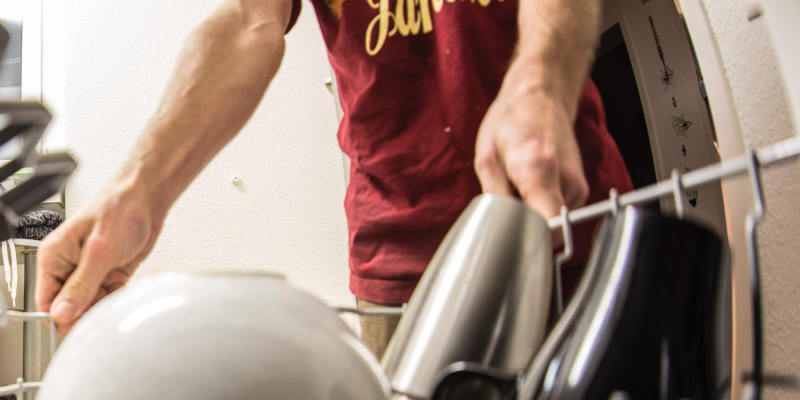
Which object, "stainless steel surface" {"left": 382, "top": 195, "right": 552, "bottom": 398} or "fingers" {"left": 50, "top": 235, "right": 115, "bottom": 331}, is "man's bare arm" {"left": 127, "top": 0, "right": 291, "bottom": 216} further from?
"stainless steel surface" {"left": 382, "top": 195, "right": 552, "bottom": 398}

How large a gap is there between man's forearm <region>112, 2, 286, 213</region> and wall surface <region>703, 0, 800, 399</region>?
45cm

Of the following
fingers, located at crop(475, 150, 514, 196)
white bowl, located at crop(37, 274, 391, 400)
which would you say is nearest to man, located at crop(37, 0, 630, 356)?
fingers, located at crop(475, 150, 514, 196)

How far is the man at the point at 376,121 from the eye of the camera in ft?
1.22

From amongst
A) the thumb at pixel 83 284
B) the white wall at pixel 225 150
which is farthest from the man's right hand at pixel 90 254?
the white wall at pixel 225 150

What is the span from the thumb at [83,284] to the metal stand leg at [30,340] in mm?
1039

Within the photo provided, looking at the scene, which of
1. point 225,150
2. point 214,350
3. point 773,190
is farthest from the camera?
point 225,150

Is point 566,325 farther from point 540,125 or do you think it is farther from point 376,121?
point 376,121

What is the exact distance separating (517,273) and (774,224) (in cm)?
39

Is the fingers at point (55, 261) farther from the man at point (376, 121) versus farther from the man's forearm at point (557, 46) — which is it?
the man's forearm at point (557, 46)

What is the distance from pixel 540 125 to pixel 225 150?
1250 millimetres

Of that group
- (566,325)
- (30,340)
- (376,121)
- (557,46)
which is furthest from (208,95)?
(30,340)

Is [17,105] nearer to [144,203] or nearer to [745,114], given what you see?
[144,203]

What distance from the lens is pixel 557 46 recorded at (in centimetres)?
33

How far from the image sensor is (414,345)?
20 centimetres
